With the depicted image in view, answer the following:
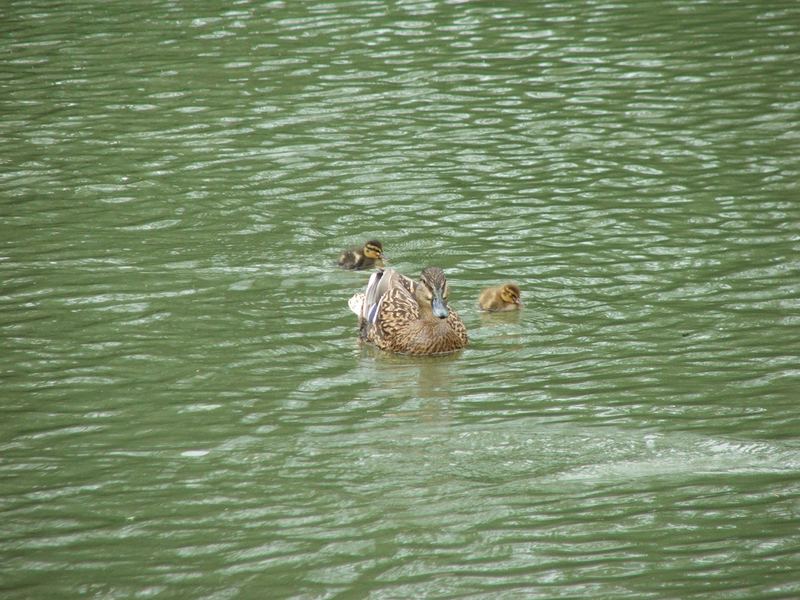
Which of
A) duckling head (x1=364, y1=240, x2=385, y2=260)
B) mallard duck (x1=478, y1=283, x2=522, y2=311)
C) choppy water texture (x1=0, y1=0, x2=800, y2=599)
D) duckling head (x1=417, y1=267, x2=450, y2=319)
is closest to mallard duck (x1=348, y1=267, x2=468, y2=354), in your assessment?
duckling head (x1=417, y1=267, x2=450, y2=319)

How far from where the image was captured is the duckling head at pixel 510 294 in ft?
30.7

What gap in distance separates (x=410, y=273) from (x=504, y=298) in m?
1.30

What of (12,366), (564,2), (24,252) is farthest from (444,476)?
(564,2)

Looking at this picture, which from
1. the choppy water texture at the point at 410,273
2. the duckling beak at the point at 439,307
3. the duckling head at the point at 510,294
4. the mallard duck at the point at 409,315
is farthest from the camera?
the duckling head at the point at 510,294

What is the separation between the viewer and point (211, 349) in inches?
348

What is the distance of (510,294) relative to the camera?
9359 millimetres

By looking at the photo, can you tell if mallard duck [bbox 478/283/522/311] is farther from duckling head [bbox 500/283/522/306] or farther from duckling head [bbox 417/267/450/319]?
duckling head [bbox 417/267/450/319]

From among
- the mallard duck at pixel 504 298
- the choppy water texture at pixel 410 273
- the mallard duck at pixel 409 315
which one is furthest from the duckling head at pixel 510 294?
the mallard duck at pixel 409 315

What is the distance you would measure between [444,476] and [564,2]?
39.5 ft

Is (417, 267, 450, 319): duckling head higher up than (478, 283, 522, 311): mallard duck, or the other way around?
(417, 267, 450, 319): duckling head

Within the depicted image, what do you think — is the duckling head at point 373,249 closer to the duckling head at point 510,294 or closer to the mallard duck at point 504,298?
the mallard duck at point 504,298

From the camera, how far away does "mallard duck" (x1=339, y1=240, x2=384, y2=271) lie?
33.7ft

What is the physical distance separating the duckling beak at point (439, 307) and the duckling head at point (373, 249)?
4.50 feet

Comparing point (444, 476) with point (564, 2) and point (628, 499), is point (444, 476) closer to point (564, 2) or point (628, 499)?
point (628, 499)
